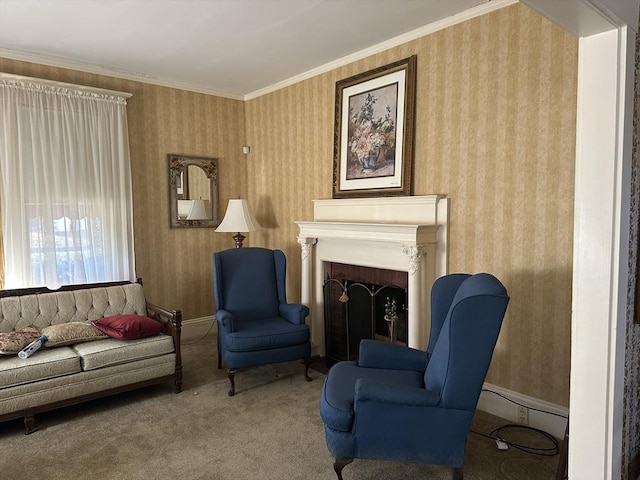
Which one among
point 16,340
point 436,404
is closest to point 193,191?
point 16,340

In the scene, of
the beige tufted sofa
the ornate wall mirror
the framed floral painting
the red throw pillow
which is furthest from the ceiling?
the red throw pillow

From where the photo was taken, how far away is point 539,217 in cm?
279

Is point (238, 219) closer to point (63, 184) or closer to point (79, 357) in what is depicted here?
point (63, 184)

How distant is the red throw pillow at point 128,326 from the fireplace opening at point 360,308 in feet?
4.93

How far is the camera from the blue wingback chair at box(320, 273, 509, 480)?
204 centimetres

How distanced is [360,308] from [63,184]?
9.16ft

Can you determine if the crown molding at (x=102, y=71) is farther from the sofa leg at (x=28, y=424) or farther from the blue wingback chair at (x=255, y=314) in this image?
the sofa leg at (x=28, y=424)

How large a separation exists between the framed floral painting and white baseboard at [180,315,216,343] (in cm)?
212

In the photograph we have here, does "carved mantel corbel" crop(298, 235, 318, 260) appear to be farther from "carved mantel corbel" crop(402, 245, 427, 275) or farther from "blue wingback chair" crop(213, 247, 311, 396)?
"carved mantel corbel" crop(402, 245, 427, 275)

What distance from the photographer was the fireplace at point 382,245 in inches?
128

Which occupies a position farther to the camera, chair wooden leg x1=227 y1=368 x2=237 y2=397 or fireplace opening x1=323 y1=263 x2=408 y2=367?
fireplace opening x1=323 y1=263 x2=408 y2=367

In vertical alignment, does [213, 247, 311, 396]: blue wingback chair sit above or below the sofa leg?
above

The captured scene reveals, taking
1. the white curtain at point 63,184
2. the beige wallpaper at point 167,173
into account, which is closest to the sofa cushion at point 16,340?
the white curtain at point 63,184

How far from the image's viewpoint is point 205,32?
340 centimetres
